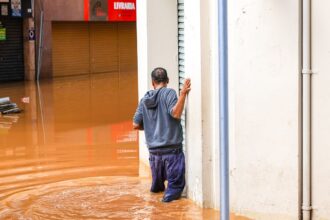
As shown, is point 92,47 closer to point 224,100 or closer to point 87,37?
point 87,37

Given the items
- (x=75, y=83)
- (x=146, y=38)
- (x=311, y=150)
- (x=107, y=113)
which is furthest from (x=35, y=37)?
(x=311, y=150)

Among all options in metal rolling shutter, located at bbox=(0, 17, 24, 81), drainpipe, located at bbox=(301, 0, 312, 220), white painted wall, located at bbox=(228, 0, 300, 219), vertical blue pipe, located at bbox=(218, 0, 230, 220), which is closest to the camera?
vertical blue pipe, located at bbox=(218, 0, 230, 220)

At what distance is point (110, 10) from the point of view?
30.8 meters

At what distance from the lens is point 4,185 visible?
10.2 meters

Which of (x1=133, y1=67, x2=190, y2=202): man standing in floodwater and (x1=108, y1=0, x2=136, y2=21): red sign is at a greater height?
(x1=108, y1=0, x2=136, y2=21): red sign

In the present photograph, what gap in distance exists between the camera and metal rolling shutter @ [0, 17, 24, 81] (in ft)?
88.7

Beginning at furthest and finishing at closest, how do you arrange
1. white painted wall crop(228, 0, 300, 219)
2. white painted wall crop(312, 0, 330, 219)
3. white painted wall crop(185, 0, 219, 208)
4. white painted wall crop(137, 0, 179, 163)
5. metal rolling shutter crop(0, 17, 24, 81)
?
metal rolling shutter crop(0, 17, 24, 81)
white painted wall crop(137, 0, 179, 163)
white painted wall crop(185, 0, 219, 208)
white painted wall crop(228, 0, 300, 219)
white painted wall crop(312, 0, 330, 219)

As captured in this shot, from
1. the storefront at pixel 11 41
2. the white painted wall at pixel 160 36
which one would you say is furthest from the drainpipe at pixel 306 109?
the storefront at pixel 11 41

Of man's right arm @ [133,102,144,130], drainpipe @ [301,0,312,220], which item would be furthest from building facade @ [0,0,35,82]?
drainpipe @ [301,0,312,220]

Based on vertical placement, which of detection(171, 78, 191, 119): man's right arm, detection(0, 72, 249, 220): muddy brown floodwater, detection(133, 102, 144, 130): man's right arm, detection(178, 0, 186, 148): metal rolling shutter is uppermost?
detection(178, 0, 186, 148): metal rolling shutter

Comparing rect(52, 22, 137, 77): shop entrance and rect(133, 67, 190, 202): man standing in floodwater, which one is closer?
rect(133, 67, 190, 202): man standing in floodwater

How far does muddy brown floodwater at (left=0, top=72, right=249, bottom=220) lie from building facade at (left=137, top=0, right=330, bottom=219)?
23.6 inches

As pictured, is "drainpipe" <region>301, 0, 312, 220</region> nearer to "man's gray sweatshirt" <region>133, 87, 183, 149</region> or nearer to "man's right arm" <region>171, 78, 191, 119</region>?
"man's right arm" <region>171, 78, 191, 119</region>

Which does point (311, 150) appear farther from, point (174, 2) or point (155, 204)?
point (174, 2)
